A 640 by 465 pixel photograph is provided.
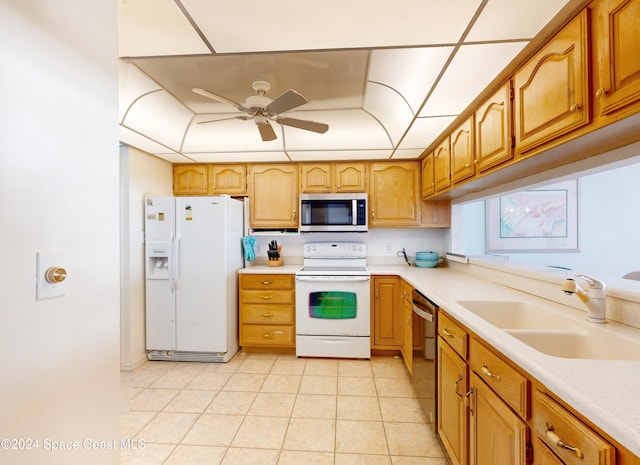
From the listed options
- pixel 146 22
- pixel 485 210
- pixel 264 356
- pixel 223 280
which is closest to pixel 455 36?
pixel 146 22

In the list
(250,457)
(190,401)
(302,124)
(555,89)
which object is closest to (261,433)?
(250,457)

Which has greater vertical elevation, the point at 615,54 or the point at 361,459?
the point at 615,54

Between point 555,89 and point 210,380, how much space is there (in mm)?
3030

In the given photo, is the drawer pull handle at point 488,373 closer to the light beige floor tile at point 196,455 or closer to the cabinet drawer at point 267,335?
the light beige floor tile at point 196,455

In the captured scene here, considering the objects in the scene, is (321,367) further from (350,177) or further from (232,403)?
(350,177)

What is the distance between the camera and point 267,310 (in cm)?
301

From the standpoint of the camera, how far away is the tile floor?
164 centimetres

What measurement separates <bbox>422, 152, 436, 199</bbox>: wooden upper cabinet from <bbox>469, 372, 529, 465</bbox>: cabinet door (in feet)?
6.54

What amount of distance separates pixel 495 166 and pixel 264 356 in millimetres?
2708

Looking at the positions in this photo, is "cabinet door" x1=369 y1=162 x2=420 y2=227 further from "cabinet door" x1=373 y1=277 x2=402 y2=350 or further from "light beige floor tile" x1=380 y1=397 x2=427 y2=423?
"light beige floor tile" x1=380 y1=397 x2=427 y2=423

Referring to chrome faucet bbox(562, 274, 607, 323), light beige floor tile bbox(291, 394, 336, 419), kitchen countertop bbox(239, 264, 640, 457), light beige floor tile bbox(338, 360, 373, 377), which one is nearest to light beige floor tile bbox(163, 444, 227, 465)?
light beige floor tile bbox(291, 394, 336, 419)

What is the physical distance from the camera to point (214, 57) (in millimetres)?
1509

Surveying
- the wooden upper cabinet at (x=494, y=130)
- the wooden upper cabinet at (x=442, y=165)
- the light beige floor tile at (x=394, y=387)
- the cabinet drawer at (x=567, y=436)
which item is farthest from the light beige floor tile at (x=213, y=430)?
the wooden upper cabinet at (x=442, y=165)

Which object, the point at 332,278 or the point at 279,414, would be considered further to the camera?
the point at 332,278
